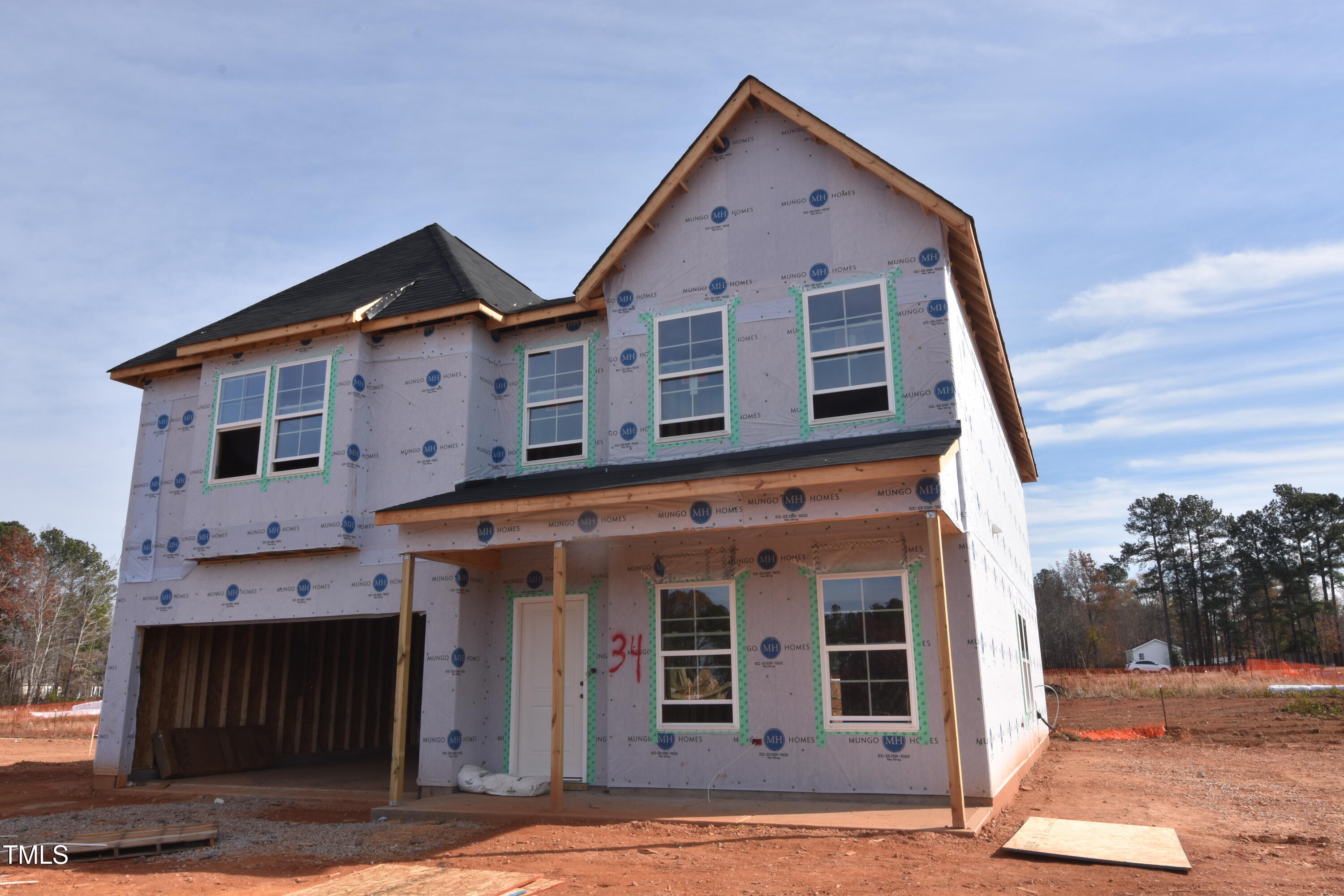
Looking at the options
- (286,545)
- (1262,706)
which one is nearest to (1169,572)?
(1262,706)

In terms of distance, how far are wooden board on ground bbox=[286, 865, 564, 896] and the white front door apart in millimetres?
3990

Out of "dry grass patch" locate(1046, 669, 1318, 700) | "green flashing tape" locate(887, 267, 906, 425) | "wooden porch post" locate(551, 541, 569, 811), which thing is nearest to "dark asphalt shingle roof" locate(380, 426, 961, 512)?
"green flashing tape" locate(887, 267, 906, 425)

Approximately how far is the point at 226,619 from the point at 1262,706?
28559 millimetres

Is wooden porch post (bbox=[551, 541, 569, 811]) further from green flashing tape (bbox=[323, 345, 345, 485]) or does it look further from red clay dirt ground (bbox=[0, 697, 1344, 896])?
green flashing tape (bbox=[323, 345, 345, 485])

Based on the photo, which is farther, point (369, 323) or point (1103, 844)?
point (369, 323)

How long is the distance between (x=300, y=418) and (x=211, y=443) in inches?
70.0

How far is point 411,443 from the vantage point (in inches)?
509

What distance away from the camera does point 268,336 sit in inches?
529

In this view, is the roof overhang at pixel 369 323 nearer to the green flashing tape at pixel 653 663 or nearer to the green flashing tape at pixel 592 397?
the green flashing tape at pixel 592 397

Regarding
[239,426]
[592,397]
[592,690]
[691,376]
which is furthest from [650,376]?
[239,426]

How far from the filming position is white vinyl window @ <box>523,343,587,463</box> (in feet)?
41.6

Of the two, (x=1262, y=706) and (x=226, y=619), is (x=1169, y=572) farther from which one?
(x=226, y=619)

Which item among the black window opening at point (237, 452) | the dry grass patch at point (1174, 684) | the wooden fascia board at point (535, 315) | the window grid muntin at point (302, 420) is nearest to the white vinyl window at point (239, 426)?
the black window opening at point (237, 452)

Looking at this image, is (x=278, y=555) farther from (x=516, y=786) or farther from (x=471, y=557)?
(x=516, y=786)
